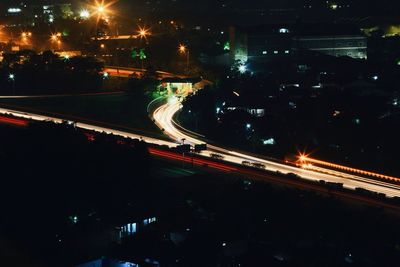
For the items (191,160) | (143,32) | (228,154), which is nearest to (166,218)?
(191,160)

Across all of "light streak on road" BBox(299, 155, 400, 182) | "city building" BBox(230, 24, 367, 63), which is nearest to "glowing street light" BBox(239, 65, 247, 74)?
"city building" BBox(230, 24, 367, 63)

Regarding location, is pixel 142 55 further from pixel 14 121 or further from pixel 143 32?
pixel 14 121

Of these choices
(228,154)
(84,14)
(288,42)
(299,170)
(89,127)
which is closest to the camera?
(299,170)

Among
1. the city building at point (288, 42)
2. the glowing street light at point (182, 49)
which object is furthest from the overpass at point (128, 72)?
the city building at point (288, 42)

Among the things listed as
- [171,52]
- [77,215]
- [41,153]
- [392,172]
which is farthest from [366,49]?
[77,215]

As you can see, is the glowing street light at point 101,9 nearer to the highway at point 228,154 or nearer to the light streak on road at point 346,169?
the highway at point 228,154

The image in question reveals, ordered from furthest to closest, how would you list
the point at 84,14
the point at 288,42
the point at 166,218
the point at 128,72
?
the point at 84,14 < the point at 288,42 < the point at 128,72 < the point at 166,218

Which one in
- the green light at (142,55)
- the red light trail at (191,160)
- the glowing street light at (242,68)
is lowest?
the red light trail at (191,160)

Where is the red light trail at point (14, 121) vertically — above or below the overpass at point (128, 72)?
below

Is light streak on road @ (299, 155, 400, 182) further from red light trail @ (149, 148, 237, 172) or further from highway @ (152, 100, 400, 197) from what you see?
red light trail @ (149, 148, 237, 172)
